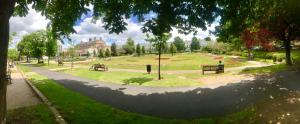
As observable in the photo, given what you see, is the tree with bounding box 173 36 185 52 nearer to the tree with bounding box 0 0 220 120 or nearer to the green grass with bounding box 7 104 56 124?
the tree with bounding box 0 0 220 120

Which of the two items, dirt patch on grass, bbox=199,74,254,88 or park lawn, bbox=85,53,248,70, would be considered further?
park lawn, bbox=85,53,248,70

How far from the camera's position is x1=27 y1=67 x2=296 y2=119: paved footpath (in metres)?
11.4

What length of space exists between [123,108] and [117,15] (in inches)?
150

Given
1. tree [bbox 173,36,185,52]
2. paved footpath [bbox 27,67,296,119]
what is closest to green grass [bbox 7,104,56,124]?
paved footpath [bbox 27,67,296,119]

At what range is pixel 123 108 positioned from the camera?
12336 mm

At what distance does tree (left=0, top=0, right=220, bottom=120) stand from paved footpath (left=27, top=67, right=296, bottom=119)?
310 cm

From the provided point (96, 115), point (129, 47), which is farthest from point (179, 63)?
point (129, 47)

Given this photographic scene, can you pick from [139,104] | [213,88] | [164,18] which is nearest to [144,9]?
[164,18]

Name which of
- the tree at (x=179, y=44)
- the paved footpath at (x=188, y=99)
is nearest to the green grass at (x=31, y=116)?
the paved footpath at (x=188, y=99)

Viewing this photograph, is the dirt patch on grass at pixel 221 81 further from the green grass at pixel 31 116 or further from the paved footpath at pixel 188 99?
the green grass at pixel 31 116

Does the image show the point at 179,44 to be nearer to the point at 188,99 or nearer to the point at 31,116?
the point at 188,99

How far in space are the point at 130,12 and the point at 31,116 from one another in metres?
5.43

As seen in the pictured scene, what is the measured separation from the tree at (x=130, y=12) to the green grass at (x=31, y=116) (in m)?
3.67

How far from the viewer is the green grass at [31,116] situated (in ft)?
32.5
